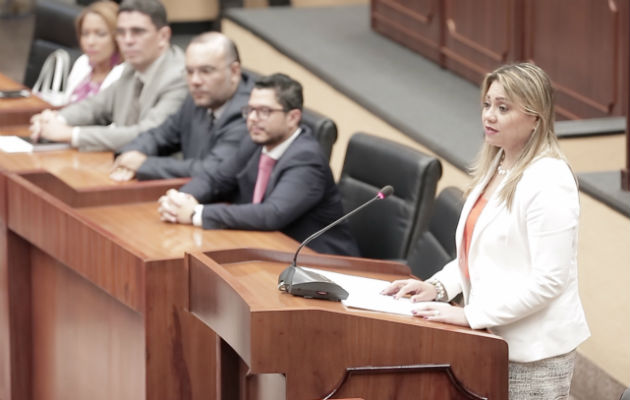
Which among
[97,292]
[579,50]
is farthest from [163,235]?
[579,50]

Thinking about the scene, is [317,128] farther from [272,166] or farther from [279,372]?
[279,372]

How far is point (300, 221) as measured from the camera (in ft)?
12.0

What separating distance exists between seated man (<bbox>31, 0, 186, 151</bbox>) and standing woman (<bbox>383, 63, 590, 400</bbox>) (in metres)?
2.23

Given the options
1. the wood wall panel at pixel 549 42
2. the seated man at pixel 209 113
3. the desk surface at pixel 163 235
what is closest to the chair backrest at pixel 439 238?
the desk surface at pixel 163 235

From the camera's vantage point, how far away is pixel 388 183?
3.91 meters

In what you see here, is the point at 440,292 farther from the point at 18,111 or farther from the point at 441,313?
the point at 18,111

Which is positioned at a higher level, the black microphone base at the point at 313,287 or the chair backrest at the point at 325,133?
the black microphone base at the point at 313,287

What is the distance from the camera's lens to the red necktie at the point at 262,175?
12.2 feet

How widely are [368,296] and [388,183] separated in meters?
1.32

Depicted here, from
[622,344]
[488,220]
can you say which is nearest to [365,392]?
[488,220]

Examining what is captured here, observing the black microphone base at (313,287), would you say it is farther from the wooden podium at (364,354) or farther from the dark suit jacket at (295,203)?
the dark suit jacket at (295,203)

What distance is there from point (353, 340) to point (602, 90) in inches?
110

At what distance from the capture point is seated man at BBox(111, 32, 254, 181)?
13.5 ft

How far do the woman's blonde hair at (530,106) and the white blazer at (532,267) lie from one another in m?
0.02
